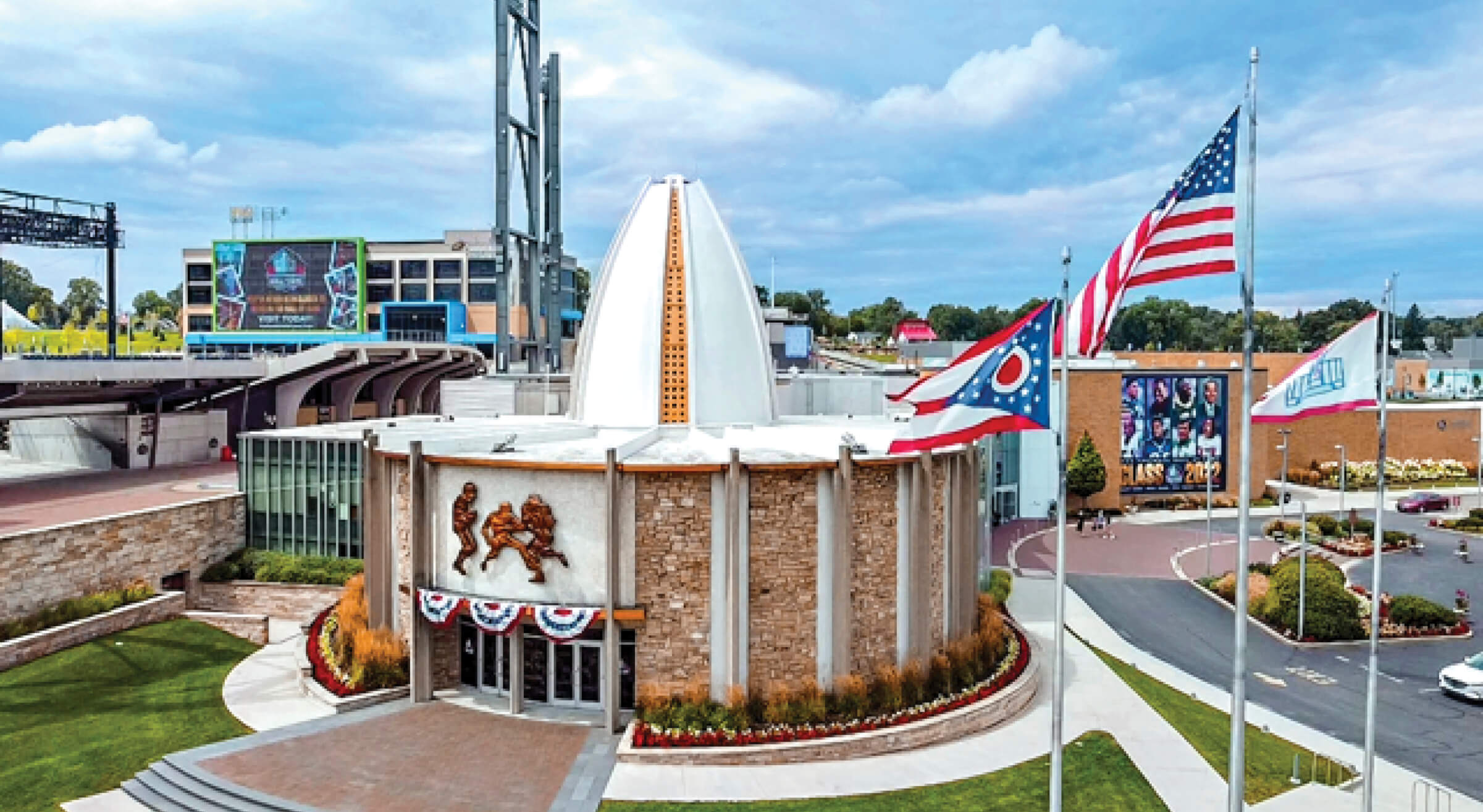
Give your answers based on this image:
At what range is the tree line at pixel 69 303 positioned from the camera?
132375 mm

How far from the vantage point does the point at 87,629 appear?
26.2 m

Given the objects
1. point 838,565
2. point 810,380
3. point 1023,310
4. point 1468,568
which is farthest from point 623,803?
point 1023,310

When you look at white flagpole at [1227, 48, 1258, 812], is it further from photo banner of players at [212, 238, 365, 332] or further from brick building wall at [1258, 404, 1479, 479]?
photo banner of players at [212, 238, 365, 332]

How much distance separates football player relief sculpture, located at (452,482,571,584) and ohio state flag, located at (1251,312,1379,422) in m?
13.5

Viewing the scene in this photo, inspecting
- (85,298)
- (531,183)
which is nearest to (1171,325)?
(531,183)

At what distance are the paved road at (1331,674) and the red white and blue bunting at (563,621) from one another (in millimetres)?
17980

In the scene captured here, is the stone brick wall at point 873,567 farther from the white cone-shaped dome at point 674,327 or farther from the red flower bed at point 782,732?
the white cone-shaped dome at point 674,327

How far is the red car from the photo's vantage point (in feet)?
179

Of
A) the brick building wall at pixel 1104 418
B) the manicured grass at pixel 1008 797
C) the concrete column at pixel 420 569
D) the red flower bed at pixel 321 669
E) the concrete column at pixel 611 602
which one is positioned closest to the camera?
the manicured grass at pixel 1008 797

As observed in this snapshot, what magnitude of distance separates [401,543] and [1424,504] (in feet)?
189

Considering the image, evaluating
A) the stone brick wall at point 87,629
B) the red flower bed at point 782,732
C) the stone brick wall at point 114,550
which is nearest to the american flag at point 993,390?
the red flower bed at point 782,732

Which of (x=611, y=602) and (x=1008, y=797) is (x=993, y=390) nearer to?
(x=1008, y=797)

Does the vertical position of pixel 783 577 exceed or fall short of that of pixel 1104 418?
it falls short

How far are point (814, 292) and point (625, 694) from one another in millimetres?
154361
